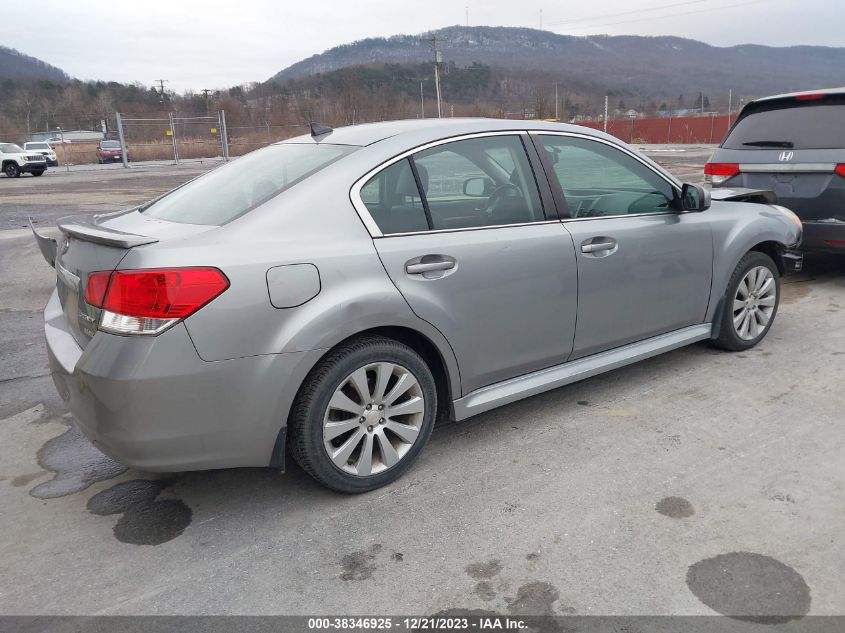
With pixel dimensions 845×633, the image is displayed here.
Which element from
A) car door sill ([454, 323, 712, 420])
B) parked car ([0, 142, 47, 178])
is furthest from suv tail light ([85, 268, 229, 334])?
parked car ([0, 142, 47, 178])

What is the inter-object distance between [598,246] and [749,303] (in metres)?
1.64

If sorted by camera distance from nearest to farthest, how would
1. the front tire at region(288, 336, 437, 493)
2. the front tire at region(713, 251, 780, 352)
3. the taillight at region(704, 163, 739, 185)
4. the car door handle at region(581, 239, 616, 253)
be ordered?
the front tire at region(288, 336, 437, 493)
the car door handle at region(581, 239, 616, 253)
the front tire at region(713, 251, 780, 352)
the taillight at region(704, 163, 739, 185)

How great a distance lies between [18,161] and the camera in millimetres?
29219

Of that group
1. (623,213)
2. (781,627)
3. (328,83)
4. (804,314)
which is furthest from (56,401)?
(328,83)

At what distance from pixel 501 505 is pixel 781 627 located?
3.58ft

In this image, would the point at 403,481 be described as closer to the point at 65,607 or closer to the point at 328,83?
the point at 65,607

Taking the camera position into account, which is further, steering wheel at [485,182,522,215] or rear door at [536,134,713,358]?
rear door at [536,134,713,358]

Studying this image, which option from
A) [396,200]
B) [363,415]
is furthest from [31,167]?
[363,415]

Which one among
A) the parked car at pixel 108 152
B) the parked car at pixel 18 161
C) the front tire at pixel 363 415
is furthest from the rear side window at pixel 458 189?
the parked car at pixel 108 152

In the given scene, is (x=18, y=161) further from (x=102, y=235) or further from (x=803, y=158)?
(x=102, y=235)

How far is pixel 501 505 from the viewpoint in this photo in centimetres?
288

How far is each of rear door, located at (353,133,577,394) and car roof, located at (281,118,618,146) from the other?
0.19ft

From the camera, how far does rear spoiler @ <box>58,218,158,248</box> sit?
8.39ft

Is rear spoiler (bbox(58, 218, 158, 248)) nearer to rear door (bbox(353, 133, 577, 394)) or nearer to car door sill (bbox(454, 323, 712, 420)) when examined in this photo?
rear door (bbox(353, 133, 577, 394))
